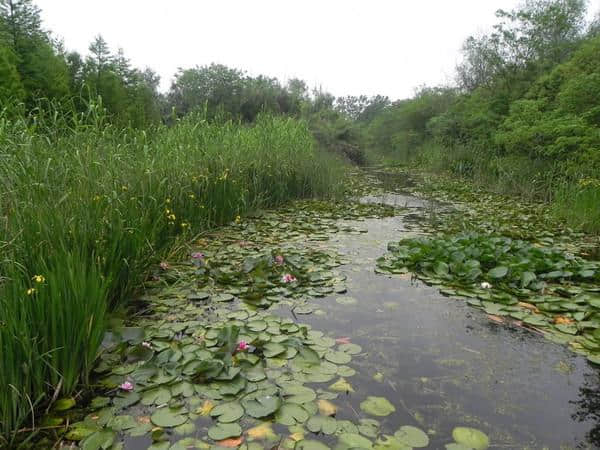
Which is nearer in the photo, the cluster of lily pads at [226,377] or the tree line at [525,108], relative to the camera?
the cluster of lily pads at [226,377]

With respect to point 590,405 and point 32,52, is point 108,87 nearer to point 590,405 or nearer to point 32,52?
point 32,52

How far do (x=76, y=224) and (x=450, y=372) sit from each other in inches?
89.0

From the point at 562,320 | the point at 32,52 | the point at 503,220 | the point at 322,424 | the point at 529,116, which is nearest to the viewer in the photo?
the point at 322,424

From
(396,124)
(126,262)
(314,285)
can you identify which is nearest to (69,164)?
(126,262)

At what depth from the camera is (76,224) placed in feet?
7.80

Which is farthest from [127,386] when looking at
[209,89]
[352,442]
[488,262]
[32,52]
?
[209,89]

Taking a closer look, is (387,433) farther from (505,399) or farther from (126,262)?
(126,262)

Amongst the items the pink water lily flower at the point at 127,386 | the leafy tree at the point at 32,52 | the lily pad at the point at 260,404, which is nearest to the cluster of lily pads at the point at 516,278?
the lily pad at the point at 260,404

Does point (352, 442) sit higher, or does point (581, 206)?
point (581, 206)

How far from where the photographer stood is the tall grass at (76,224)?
1.64 meters

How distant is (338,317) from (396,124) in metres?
22.7

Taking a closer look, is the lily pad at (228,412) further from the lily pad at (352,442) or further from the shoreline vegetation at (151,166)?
the shoreline vegetation at (151,166)

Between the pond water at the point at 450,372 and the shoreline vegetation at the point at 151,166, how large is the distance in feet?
1.83

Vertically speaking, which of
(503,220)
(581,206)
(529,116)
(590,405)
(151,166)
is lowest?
(590,405)
